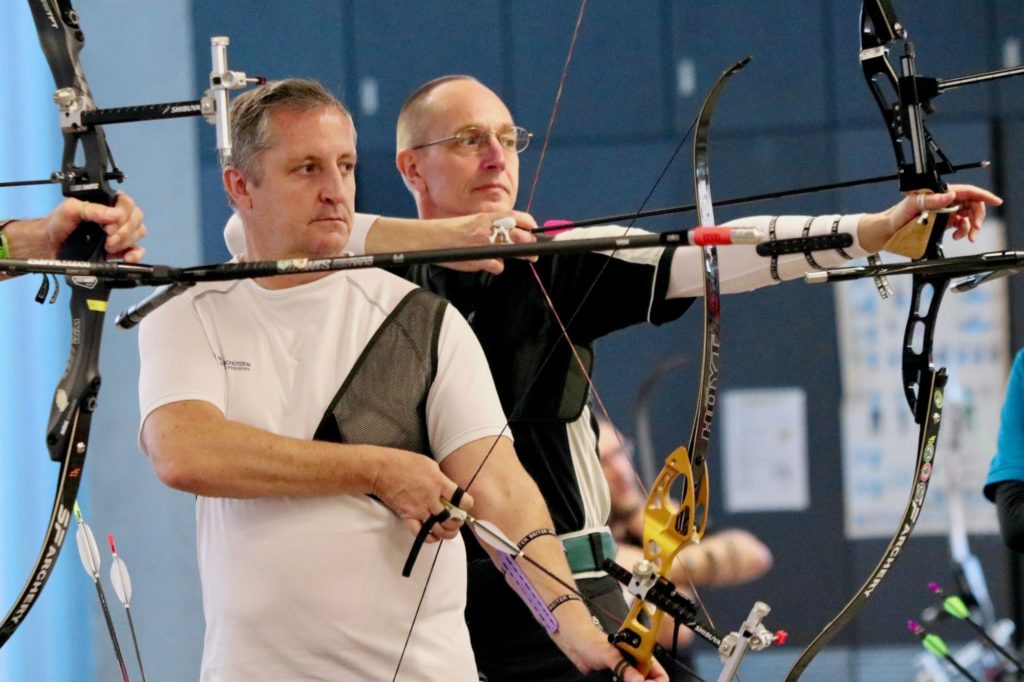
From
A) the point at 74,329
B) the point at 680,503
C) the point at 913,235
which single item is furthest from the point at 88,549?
the point at 913,235

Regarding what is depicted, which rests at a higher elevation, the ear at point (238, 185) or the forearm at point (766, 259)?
the ear at point (238, 185)

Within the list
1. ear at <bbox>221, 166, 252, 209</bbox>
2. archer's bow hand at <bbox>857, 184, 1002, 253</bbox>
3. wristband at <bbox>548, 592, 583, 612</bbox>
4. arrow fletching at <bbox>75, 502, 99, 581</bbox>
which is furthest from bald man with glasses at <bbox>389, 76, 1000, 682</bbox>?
arrow fletching at <bbox>75, 502, 99, 581</bbox>

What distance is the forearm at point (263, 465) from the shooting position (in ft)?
4.42

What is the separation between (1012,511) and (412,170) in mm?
973

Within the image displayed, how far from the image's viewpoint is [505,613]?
175 centimetres

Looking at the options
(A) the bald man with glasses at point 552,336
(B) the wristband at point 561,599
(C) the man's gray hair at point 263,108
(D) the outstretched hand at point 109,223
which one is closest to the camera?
(D) the outstretched hand at point 109,223

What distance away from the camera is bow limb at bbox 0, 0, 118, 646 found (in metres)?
1.36

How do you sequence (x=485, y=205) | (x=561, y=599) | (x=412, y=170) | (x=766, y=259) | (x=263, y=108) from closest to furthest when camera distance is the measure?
(x=561, y=599) < (x=263, y=108) < (x=766, y=259) < (x=485, y=205) < (x=412, y=170)

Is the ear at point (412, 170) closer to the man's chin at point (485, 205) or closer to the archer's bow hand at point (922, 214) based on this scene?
the man's chin at point (485, 205)

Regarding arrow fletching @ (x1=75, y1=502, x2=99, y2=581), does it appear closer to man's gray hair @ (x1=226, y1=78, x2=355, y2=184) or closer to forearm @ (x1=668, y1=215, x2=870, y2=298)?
man's gray hair @ (x1=226, y1=78, x2=355, y2=184)

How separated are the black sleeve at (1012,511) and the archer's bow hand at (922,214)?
487mm

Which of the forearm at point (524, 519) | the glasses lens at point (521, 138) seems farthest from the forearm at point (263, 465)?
the glasses lens at point (521, 138)

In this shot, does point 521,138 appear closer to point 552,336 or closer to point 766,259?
point 552,336

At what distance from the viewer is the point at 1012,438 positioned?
6.19 feet
